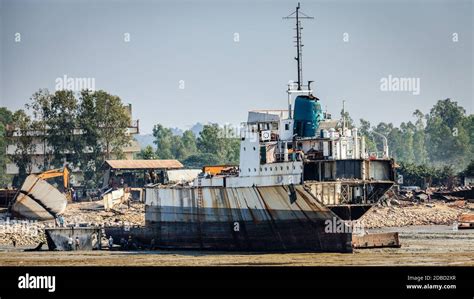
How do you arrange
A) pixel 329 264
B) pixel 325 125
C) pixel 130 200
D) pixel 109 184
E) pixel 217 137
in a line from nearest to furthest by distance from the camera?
1. pixel 329 264
2. pixel 325 125
3. pixel 130 200
4. pixel 109 184
5. pixel 217 137

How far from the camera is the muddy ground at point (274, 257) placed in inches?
2408

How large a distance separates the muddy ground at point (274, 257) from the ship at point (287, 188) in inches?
82.2

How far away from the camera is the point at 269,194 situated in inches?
2726

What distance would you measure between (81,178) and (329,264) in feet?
302

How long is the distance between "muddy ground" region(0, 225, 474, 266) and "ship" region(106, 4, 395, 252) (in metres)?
2.09

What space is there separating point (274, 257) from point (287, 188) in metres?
4.94

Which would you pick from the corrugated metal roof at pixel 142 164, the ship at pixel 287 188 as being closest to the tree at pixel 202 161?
the corrugated metal roof at pixel 142 164

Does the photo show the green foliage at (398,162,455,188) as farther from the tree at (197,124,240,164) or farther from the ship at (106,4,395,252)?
the ship at (106,4,395,252)

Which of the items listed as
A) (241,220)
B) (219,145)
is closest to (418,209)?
(241,220)

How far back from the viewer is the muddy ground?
61159mm

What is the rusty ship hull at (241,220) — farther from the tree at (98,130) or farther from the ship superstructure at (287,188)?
the tree at (98,130)

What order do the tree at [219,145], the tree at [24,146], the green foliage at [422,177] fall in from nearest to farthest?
1. the green foliage at [422,177]
2. the tree at [24,146]
3. the tree at [219,145]
